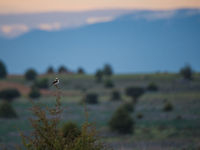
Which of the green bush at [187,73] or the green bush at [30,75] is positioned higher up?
the green bush at [30,75]

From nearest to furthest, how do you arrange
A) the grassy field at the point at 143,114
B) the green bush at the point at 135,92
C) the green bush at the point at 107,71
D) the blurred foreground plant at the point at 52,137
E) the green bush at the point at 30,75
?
the blurred foreground plant at the point at 52,137, the grassy field at the point at 143,114, the green bush at the point at 135,92, the green bush at the point at 30,75, the green bush at the point at 107,71

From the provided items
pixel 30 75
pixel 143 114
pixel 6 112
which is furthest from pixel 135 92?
pixel 30 75

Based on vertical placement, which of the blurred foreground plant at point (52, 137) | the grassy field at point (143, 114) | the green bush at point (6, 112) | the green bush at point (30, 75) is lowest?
the grassy field at point (143, 114)

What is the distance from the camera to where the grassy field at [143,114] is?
910 inches

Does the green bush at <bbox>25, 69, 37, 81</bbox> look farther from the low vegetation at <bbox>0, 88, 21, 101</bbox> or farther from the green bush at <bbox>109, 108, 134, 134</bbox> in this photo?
the green bush at <bbox>109, 108, 134, 134</bbox>

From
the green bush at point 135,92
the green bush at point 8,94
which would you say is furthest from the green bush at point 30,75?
the green bush at point 135,92

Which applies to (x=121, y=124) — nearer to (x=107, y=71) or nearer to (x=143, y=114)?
(x=143, y=114)

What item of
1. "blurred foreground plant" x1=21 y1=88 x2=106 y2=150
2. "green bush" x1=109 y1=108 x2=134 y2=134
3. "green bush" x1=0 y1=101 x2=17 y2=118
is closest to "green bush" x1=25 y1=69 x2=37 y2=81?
"green bush" x1=0 y1=101 x2=17 y2=118

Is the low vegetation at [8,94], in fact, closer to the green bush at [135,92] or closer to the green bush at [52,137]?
the green bush at [135,92]

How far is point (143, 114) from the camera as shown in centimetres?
3988

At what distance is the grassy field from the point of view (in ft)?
75.9

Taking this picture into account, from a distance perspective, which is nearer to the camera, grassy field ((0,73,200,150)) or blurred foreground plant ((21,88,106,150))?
blurred foreground plant ((21,88,106,150))

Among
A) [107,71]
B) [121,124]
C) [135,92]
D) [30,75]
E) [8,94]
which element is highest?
[30,75]

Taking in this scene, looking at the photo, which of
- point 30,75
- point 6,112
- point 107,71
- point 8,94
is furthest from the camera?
point 107,71
